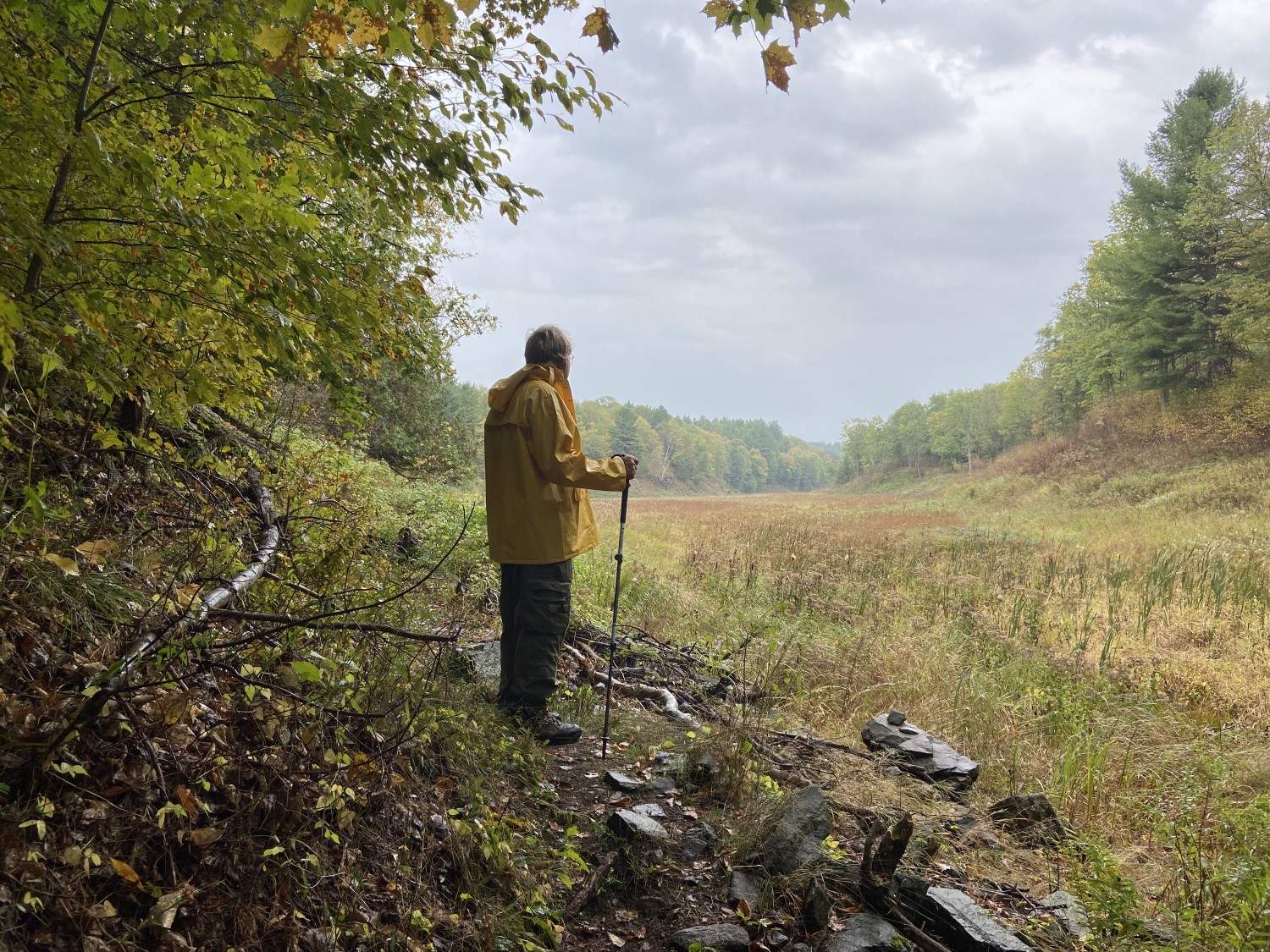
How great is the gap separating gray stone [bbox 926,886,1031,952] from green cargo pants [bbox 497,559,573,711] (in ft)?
7.61

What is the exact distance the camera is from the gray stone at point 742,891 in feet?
8.85

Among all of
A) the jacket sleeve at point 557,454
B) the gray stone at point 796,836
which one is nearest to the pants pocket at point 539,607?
the jacket sleeve at point 557,454

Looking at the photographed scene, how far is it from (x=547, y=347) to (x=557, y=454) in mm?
747

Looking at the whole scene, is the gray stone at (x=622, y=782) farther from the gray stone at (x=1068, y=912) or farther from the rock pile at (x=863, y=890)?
the gray stone at (x=1068, y=912)

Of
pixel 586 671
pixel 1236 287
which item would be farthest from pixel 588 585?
pixel 1236 287

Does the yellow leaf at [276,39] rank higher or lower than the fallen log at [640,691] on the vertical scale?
higher

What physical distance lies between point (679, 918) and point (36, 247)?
3183 mm

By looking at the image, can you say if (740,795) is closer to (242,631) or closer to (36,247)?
(242,631)

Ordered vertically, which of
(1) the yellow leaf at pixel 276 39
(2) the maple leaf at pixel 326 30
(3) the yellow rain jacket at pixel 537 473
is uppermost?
(2) the maple leaf at pixel 326 30

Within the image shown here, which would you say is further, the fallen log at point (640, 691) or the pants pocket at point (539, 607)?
the fallen log at point (640, 691)

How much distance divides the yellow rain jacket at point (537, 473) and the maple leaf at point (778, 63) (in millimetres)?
2101

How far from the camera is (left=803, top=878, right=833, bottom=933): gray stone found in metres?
2.54

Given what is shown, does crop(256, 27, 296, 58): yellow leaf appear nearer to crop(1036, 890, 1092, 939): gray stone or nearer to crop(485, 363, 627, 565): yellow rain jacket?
crop(485, 363, 627, 565): yellow rain jacket

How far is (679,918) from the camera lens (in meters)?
2.66
